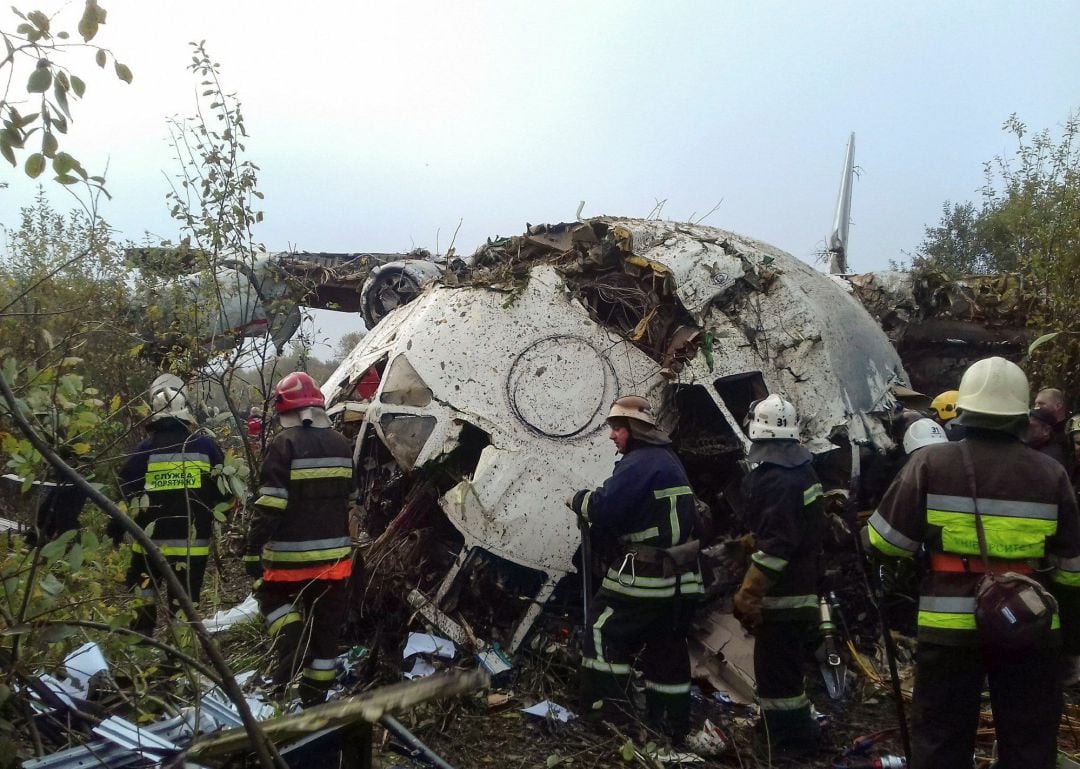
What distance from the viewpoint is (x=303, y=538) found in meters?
4.12

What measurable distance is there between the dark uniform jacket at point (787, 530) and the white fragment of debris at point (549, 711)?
1.19 m

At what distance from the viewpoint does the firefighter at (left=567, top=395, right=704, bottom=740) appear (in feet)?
13.4

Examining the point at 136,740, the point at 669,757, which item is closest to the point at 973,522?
the point at 669,757

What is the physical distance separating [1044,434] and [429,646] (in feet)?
13.7

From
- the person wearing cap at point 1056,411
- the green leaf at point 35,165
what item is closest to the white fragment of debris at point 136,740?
the green leaf at point 35,165

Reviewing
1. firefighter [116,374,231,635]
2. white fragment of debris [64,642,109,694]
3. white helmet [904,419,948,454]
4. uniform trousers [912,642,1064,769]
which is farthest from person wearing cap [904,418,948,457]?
white fragment of debris [64,642,109,694]

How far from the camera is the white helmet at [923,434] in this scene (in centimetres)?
488

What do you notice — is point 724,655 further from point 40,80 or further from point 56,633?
point 40,80

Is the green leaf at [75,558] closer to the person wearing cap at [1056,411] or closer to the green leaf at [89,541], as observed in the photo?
the green leaf at [89,541]

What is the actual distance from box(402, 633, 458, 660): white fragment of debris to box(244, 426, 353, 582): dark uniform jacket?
750mm

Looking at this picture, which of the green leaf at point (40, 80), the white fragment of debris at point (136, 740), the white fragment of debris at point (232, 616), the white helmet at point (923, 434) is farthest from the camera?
the white fragment of debris at point (232, 616)

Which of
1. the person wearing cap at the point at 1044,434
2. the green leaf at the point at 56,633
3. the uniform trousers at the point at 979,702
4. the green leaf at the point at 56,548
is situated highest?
the green leaf at the point at 56,548

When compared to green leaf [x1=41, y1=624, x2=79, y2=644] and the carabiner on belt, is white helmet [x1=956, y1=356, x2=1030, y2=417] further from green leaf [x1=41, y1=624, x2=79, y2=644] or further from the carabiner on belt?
green leaf [x1=41, y1=624, x2=79, y2=644]

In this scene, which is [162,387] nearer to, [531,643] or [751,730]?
[531,643]
